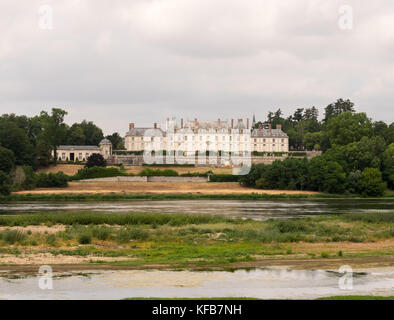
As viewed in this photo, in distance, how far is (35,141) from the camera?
307 feet

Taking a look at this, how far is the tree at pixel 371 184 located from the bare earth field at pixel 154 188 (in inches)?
246

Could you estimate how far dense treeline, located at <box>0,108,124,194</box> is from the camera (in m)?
Answer: 70.7

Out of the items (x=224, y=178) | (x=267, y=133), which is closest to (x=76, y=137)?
(x=267, y=133)

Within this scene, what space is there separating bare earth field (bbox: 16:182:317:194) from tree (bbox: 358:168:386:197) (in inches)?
246

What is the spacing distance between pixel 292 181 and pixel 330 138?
27.8m

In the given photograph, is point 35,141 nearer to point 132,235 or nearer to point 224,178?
point 224,178

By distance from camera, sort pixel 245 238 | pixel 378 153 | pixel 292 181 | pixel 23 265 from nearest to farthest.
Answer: pixel 23 265 → pixel 245 238 → pixel 292 181 → pixel 378 153

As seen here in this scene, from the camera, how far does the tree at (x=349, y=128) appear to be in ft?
303

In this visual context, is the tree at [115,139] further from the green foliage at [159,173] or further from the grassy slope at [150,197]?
the grassy slope at [150,197]

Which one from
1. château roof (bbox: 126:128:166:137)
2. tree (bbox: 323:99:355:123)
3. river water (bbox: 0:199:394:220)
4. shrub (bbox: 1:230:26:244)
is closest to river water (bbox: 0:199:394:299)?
shrub (bbox: 1:230:26:244)

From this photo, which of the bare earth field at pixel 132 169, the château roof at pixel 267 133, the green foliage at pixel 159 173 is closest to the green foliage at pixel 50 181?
the green foliage at pixel 159 173
